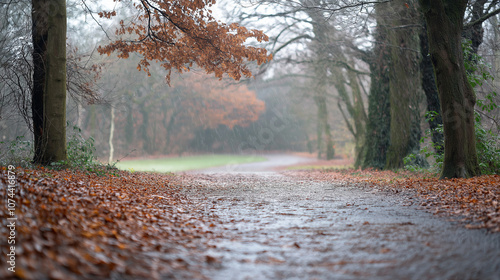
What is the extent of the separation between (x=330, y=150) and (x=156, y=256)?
103 ft

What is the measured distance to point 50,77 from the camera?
29.5ft

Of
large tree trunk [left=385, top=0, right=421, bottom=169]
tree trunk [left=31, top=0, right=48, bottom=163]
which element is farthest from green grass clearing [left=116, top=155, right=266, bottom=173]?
large tree trunk [left=385, top=0, right=421, bottom=169]

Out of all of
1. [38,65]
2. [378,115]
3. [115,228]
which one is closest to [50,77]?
[38,65]

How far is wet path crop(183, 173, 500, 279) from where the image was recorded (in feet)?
10.7

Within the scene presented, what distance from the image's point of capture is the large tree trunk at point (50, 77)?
29.4 ft

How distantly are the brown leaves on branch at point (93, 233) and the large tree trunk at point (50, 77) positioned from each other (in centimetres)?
295

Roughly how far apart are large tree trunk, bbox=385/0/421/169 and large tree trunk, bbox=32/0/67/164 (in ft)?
40.1

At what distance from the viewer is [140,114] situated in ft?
123

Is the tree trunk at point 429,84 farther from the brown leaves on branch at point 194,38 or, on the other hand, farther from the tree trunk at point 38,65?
the tree trunk at point 38,65

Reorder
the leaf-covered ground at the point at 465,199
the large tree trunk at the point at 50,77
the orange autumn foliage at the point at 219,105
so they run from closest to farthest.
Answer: the leaf-covered ground at the point at 465,199 < the large tree trunk at the point at 50,77 < the orange autumn foliage at the point at 219,105

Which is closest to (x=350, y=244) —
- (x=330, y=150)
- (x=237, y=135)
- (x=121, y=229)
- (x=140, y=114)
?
(x=121, y=229)

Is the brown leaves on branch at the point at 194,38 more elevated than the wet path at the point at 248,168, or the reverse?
the brown leaves on branch at the point at 194,38

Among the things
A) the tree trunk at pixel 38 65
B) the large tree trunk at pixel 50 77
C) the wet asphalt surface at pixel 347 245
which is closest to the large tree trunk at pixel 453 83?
the wet asphalt surface at pixel 347 245

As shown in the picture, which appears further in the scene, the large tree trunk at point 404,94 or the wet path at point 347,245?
the large tree trunk at point 404,94
